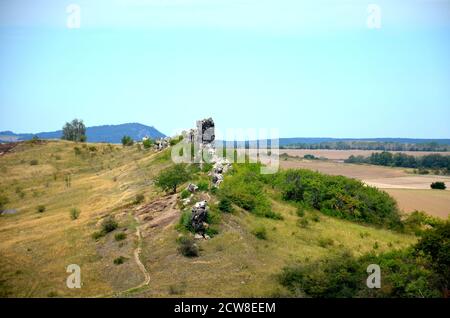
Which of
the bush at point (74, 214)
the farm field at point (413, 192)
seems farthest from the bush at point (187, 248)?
the farm field at point (413, 192)

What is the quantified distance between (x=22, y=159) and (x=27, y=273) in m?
57.1

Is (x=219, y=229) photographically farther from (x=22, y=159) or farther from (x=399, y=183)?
(x=399, y=183)

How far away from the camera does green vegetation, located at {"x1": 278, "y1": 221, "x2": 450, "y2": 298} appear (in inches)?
749

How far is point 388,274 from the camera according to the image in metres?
20.4

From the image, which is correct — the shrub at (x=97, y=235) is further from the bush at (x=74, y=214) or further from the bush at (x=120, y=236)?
the bush at (x=74, y=214)

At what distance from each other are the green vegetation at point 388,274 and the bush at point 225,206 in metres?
8.31

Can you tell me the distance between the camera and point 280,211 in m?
35.9

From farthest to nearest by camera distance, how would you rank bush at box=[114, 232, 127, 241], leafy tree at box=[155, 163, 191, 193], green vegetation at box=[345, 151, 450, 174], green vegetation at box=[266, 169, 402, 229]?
green vegetation at box=[345, 151, 450, 174] < green vegetation at box=[266, 169, 402, 229] < leafy tree at box=[155, 163, 191, 193] < bush at box=[114, 232, 127, 241]

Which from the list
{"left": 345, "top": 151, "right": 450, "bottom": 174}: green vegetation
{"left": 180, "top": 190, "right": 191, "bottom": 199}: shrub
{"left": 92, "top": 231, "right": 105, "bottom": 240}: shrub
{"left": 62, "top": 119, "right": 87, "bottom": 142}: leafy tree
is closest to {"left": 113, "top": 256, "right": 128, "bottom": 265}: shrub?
{"left": 92, "top": 231, "right": 105, "bottom": 240}: shrub

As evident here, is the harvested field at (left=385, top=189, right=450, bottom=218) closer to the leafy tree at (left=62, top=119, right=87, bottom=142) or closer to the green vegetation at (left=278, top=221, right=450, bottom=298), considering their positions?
the green vegetation at (left=278, top=221, right=450, bottom=298)

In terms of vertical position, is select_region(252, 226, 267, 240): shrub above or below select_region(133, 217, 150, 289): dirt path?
above

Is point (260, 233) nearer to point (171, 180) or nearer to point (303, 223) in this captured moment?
point (303, 223)

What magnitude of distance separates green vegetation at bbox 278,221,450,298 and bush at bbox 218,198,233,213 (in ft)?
27.3

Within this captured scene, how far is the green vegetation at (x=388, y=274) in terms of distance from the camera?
62.4 ft
